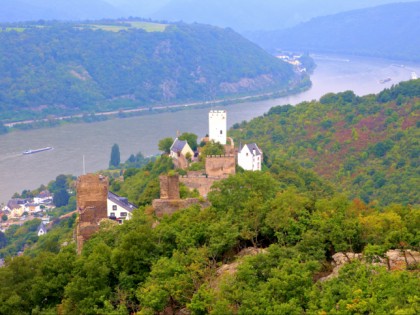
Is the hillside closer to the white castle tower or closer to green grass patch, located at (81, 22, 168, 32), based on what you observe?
the white castle tower

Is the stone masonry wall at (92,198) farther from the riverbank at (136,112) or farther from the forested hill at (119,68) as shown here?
the forested hill at (119,68)

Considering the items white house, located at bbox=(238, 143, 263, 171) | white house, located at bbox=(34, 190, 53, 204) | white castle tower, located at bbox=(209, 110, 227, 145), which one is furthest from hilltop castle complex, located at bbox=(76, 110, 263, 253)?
white house, located at bbox=(34, 190, 53, 204)

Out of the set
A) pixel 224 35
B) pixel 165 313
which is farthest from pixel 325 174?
pixel 224 35

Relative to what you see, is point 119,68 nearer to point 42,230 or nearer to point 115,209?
point 42,230

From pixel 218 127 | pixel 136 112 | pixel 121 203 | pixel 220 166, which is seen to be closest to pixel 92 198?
pixel 121 203

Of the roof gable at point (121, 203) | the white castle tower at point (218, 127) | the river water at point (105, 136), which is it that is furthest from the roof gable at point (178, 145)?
the river water at point (105, 136)
